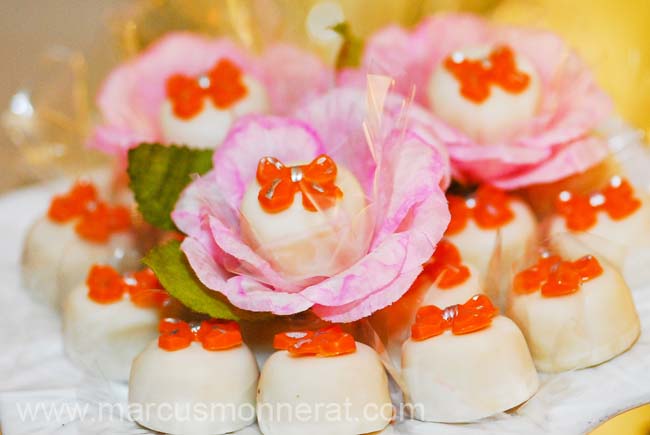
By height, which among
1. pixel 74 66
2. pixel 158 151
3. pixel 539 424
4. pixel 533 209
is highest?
pixel 74 66

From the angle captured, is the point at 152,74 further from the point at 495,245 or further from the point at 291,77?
the point at 495,245

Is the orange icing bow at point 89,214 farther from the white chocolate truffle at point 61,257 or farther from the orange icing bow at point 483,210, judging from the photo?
the orange icing bow at point 483,210

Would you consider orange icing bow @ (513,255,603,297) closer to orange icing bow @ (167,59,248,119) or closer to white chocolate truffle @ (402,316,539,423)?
white chocolate truffle @ (402,316,539,423)

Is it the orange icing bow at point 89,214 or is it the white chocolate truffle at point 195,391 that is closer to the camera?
the white chocolate truffle at point 195,391

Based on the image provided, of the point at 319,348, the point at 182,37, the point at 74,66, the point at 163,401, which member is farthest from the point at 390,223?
the point at 74,66

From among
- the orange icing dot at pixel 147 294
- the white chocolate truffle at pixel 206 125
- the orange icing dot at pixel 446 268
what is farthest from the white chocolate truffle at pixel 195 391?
the white chocolate truffle at pixel 206 125

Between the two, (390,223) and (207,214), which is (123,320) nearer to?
(207,214)

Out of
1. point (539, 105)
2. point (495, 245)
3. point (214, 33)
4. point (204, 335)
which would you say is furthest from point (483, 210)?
point (214, 33)
